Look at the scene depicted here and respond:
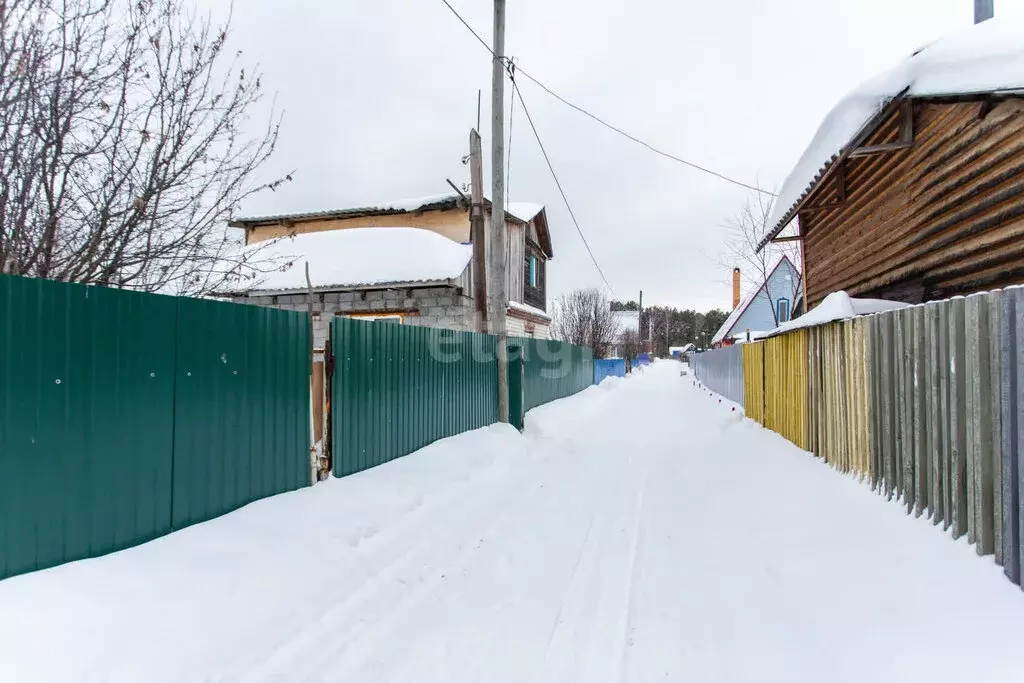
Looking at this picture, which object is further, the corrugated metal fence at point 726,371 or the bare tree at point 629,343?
the bare tree at point 629,343

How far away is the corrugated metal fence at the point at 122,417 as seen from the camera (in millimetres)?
2920

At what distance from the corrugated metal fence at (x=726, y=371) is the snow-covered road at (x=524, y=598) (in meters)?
11.4

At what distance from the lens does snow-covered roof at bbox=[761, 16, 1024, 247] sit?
4539mm

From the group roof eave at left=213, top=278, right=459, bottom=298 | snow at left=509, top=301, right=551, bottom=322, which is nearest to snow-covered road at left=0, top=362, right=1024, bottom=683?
roof eave at left=213, top=278, right=459, bottom=298

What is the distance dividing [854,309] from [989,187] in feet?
5.61

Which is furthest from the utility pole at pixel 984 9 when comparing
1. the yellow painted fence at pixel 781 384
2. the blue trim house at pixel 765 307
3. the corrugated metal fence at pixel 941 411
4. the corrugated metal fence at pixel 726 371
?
the blue trim house at pixel 765 307

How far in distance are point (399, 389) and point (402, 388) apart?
0.09 m

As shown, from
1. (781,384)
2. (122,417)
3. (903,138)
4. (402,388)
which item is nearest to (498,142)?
(402,388)

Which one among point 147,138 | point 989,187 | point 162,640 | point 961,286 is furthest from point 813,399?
point 147,138

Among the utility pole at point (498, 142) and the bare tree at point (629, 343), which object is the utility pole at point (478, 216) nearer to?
the utility pole at point (498, 142)

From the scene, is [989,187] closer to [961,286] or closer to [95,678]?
[961,286]

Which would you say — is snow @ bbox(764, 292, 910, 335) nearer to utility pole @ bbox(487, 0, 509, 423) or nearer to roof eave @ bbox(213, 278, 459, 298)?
utility pole @ bbox(487, 0, 509, 423)

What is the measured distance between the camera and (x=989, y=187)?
5.32m

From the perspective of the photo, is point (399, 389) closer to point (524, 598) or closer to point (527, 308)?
point (524, 598)
